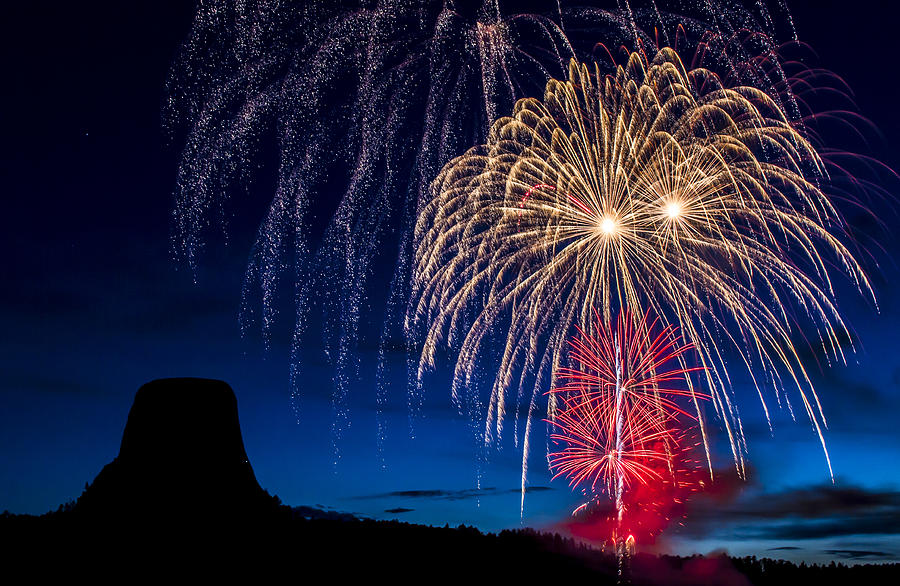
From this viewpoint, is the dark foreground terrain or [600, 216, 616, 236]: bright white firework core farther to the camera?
[600, 216, 616, 236]: bright white firework core

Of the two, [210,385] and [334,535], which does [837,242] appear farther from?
[334,535]

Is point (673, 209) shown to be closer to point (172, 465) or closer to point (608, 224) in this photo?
point (608, 224)

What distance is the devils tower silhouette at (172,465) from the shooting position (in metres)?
21.6

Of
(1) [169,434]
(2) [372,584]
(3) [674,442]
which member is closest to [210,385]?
(1) [169,434]

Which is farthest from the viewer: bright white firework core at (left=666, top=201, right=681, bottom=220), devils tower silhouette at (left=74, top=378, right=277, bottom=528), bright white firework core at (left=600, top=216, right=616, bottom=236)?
bright white firework core at (left=600, top=216, right=616, bottom=236)

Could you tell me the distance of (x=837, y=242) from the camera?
78.4 feet

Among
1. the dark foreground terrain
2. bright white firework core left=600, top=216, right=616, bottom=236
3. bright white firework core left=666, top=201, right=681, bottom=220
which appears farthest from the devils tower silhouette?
bright white firework core left=666, top=201, right=681, bottom=220

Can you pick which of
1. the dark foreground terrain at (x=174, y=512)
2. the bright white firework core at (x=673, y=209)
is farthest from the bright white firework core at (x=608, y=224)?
the dark foreground terrain at (x=174, y=512)

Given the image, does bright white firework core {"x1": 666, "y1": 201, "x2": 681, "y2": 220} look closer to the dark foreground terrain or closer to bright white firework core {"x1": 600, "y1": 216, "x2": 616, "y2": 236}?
bright white firework core {"x1": 600, "y1": 216, "x2": 616, "y2": 236}

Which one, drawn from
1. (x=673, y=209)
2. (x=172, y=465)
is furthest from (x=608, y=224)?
(x=172, y=465)

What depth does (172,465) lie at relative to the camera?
21.9 m

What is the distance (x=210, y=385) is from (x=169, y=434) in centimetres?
176

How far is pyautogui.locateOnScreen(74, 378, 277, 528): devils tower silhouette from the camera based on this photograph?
21.6 metres

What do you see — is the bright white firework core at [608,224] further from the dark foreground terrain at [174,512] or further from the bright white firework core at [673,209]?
the dark foreground terrain at [174,512]
